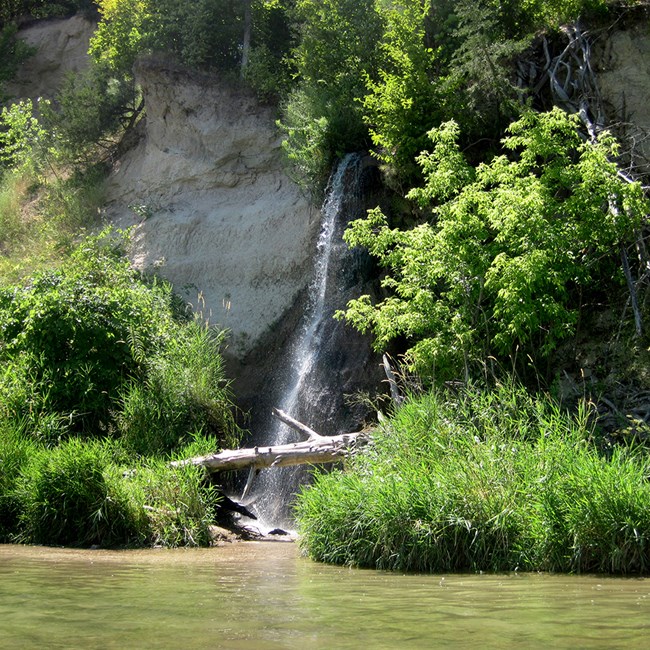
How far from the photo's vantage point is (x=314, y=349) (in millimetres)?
16078

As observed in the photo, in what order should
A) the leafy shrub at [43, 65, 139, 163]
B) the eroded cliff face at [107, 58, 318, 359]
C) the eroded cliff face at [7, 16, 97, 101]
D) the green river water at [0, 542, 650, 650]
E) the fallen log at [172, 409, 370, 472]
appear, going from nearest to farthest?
the green river water at [0, 542, 650, 650] < the fallen log at [172, 409, 370, 472] < the eroded cliff face at [107, 58, 318, 359] < the leafy shrub at [43, 65, 139, 163] < the eroded cliff face at [7, 16, 97, 101]

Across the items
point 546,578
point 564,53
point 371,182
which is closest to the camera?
point 546,578

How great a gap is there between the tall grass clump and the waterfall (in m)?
4.81

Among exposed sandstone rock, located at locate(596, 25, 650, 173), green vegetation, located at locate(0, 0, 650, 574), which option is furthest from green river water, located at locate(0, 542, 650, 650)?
exposed sandstone rock, located at locate(596, 25, 650, 173)

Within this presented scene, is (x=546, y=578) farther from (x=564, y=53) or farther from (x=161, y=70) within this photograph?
(x=161, y=70)

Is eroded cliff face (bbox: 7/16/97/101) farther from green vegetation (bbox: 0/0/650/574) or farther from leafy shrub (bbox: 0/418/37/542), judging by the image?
leafy shrub (bbox: 0/418/37/542)

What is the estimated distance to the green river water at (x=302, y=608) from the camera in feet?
15.5

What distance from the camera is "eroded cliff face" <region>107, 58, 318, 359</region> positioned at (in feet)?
64.4

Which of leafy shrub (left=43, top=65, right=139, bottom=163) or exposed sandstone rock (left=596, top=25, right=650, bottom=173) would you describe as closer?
exposed sandstone rock (left=596, top=25, right=650, bottom=173)

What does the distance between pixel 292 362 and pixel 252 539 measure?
549cm

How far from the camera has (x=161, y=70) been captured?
22812 millimetres

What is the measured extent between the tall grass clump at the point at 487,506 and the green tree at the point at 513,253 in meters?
2.25

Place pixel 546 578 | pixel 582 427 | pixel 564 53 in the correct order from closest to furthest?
pixel 546 578 < pixel 582 427 < pixel 564 53

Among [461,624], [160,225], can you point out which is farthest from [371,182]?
[461,624]
